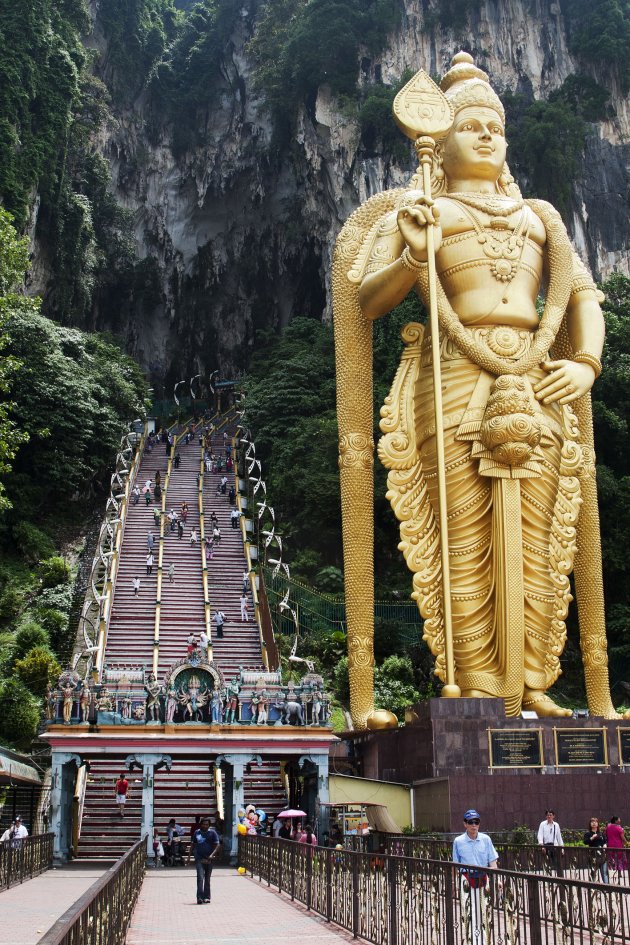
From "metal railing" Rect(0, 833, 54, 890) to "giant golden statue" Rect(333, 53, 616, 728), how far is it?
4.05 metres

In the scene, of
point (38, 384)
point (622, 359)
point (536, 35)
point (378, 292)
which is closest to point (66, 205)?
point (38, 384)

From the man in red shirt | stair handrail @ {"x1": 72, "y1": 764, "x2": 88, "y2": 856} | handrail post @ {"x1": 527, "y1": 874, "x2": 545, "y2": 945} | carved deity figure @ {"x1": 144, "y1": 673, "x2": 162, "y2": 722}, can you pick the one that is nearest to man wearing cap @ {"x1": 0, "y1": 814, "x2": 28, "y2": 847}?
stair handrail @ {"x1": 72, "y1": 764, "x2": 88, "y2": 856}

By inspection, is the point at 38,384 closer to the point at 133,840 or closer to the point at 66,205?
the point at 66,205

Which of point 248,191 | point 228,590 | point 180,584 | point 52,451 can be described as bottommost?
point 228,590

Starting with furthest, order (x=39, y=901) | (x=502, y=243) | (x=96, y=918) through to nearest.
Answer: (x=502, y=243)
(x=39, y=901)
(x=96, y=918)

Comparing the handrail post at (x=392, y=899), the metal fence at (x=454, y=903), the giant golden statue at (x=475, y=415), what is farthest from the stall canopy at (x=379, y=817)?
the handrail post at (x=392, y=899)

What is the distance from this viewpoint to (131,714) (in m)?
13.2

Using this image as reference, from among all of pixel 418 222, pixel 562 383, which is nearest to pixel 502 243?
pixel 418 222

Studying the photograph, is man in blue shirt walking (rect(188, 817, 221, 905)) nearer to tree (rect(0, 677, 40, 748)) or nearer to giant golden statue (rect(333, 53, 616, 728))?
giant golden statue (rect(333, 53, 616, 728))

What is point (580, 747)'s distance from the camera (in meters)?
11.1

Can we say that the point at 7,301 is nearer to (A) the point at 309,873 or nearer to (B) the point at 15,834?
(B) the point at 15,834

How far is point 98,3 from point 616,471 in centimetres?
2687

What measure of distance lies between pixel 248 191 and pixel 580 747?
31307 millimetres

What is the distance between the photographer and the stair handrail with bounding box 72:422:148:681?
708 inches
